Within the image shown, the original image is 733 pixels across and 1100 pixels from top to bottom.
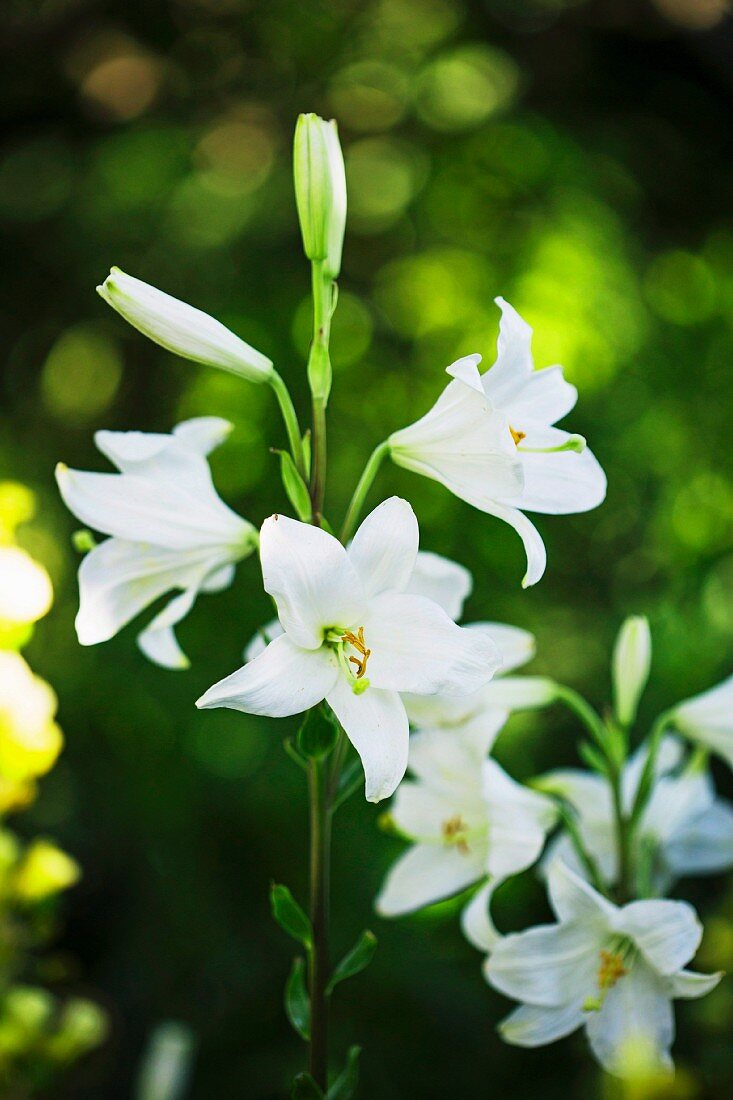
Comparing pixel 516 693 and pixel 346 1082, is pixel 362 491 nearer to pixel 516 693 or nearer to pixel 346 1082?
pixel 516 693

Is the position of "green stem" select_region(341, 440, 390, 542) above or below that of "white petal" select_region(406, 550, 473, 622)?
above

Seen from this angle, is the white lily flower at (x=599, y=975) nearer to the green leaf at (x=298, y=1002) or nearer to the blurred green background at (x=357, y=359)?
the green leaf at (x=298, y=1002)

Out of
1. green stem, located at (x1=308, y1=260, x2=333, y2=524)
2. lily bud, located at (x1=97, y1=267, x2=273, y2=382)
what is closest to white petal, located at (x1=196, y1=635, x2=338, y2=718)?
green stem, located at (x1=308, y1=260, x2=333, y2=524)

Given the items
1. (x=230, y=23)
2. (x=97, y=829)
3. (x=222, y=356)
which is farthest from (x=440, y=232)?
(x=222, y=356)

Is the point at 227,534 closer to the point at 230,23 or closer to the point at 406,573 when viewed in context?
the point at 406,573

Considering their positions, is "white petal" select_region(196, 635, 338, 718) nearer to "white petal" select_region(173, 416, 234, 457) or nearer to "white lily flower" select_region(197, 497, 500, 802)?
"white lily flower" select_region(197, 497, 500, 802)

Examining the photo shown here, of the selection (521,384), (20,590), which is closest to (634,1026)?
(521,384)
